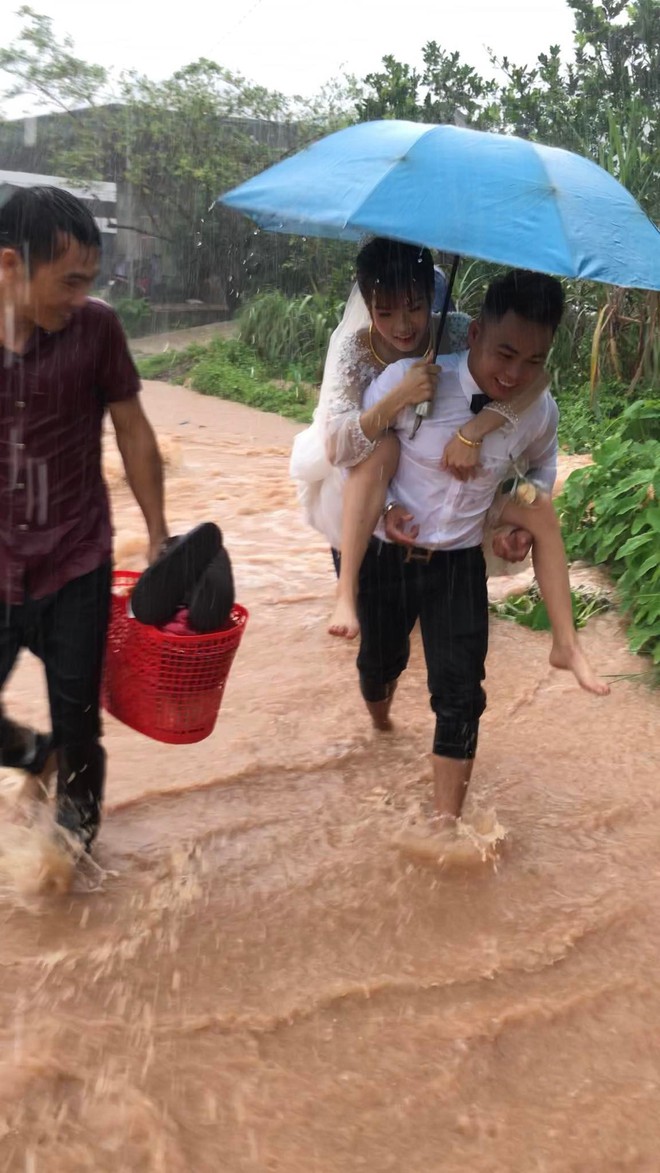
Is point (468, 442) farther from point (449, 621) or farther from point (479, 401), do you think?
point (449, 621)

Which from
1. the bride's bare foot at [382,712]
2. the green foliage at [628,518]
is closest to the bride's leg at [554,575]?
the bride's bare foot at [382,712]

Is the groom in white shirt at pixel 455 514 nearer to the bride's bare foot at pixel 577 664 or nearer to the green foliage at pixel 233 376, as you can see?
the bride's bare foot at pixel 577 664

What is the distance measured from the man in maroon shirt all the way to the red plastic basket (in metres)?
0.10

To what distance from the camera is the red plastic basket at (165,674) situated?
9.96 ft

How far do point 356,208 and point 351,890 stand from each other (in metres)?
2.02

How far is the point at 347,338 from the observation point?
3.75 m

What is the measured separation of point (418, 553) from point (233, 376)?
40.5 feet

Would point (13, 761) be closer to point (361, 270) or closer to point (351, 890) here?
point (351, 890)

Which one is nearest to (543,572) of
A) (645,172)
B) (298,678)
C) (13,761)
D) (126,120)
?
(13,761)

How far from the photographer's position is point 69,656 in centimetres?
301

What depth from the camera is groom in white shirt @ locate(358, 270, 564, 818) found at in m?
3.21

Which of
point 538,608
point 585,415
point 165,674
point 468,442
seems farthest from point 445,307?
point 585,415

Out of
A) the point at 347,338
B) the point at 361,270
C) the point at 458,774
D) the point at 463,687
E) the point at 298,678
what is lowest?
the point at 298,678

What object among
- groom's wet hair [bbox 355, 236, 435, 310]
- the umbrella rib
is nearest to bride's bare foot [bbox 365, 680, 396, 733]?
groom's wet hair [bbox 355, 236, 435, 310]
